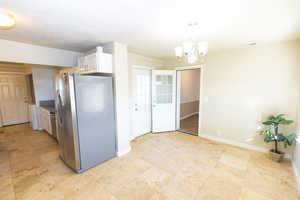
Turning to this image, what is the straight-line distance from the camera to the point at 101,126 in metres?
2.44

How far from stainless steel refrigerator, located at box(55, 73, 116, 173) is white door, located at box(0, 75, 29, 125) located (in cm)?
421

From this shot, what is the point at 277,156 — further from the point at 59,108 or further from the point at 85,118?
the point at 59,108

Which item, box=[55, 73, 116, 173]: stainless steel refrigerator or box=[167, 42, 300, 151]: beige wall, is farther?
box=[167, 42, 300, 151]: beige wall

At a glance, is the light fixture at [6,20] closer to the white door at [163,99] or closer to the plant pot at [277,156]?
the white door at [163,99]

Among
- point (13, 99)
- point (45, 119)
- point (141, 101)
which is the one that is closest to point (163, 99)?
point (141, 101)

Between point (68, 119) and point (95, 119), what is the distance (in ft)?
1.38

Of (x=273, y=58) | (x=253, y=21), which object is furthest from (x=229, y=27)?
(x=273, y=58)

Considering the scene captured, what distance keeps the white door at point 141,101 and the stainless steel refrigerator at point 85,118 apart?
3.27 ft

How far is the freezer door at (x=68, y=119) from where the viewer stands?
206 cm

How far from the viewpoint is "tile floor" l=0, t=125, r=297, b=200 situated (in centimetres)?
176

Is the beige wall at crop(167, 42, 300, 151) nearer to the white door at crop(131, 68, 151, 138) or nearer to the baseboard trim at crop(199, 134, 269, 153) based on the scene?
the baseboard trim at crop(199, 134, 269, 153)

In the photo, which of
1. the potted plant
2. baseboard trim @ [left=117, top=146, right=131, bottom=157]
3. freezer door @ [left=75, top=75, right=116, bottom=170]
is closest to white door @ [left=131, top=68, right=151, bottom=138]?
baseboard trim @ [left=117, top=146, right=131, bottom=157]

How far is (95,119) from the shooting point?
7.73 feet

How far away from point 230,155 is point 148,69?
288 cm
